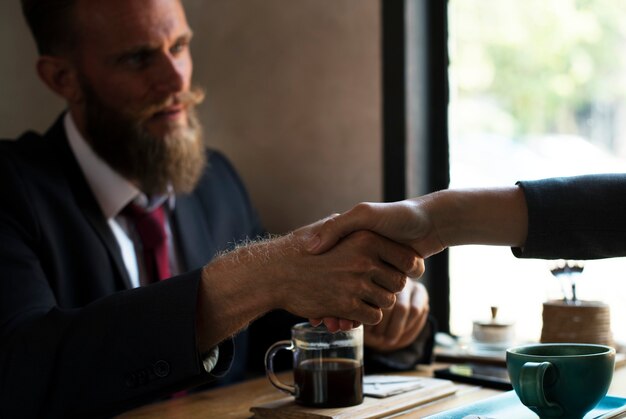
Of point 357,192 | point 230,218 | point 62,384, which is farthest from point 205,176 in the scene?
point 62,384

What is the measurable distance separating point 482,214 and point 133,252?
0.94m

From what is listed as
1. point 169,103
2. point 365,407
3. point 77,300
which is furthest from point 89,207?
point 365,407

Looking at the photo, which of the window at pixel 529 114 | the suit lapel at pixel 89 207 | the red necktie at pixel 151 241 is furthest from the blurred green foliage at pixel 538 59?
the suit lapel at pixel 89 207

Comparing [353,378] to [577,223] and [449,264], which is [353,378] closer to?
[577,223]

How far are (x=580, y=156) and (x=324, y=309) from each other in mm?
898

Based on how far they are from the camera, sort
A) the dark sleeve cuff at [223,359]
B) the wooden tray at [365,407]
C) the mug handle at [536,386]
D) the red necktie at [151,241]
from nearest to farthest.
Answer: the mug handle at [536,386] < the wooden tray at [365,407] < the dark sleeve cuff at [223,359] < the red necktie at [151,241]

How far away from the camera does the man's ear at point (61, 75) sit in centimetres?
203

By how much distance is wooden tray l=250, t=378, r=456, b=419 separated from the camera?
4.16 ft

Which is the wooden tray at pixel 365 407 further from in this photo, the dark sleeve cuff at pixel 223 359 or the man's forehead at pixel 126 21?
the man's forehead at pixel 126 21

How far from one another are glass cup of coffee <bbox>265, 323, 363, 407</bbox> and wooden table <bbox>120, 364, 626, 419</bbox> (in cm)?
9

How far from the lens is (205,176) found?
221 centimetres

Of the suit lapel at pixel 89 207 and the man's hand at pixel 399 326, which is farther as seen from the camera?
the suit lapel at pixel 89 207

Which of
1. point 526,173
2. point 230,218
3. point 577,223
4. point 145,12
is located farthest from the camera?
point 230,218

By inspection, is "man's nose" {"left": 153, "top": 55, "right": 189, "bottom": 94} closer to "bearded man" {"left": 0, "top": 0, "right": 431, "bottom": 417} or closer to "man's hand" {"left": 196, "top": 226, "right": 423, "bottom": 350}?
"bearded man" {"left": 0, "top": 0, "right": 431, "bottom": 417}
